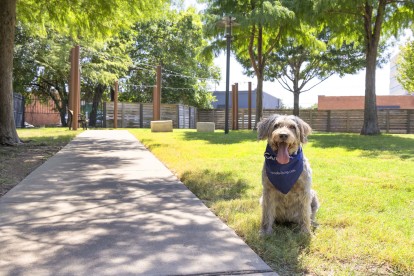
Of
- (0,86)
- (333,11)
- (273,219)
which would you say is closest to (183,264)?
(273,219)

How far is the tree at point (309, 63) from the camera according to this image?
33.9m

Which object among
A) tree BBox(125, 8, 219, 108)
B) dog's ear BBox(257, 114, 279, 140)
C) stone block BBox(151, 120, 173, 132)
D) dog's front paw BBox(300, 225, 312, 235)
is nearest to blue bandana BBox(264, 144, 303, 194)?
dog's ear BBox(257, 114, 279, 140)

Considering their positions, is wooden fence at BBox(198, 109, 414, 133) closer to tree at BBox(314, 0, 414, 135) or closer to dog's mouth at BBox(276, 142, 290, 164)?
tree at BBox(314, 0, 414, 135)

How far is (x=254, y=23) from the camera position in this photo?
64.0ft

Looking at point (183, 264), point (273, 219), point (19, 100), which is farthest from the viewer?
point (19, 100)

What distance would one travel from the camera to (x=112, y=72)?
33.2m

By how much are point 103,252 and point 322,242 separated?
1860 millimetres

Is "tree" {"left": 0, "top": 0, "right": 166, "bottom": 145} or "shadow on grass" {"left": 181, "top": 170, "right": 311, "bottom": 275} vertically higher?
"tree" {"left": 0, "top": 0, "right": 166, "bottom": 145}

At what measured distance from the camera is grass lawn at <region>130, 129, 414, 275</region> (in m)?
3.20

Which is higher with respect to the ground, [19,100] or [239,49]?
[239,49]

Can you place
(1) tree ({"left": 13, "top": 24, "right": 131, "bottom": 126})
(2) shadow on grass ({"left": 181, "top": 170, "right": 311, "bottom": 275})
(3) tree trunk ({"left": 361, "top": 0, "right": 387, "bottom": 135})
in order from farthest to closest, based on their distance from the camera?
(1) tree ({"left": 13, "top": 24, "right": 131, "bottom": 126}) < (3) tree trunk ({"left": 361, "top": 0, "right": 387, "bottom": 135}) < (2) shadow on grass ({"left": 181, "top": 170, "right": 311, "bottom": 275})

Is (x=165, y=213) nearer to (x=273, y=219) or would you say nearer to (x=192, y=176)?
(x=273, y=219)

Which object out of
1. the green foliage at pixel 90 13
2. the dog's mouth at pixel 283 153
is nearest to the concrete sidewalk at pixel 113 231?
the dog's mouth at pixel 283 153

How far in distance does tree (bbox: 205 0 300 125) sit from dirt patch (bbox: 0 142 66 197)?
1124cm
